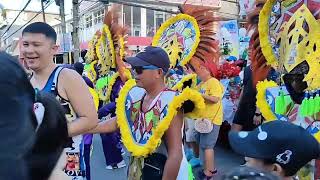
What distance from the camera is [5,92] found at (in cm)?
80

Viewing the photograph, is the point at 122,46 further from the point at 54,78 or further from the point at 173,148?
the point at 173,148

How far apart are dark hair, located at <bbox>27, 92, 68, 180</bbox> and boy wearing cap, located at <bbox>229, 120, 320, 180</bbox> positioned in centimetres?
75

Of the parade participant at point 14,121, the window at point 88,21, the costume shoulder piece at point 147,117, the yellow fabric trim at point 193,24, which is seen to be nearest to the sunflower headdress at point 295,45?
the costume shoulder piece at point 147,117

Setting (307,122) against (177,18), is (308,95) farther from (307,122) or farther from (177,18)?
(177,18)

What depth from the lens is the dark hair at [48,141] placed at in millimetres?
891

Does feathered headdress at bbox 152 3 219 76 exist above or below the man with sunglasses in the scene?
above

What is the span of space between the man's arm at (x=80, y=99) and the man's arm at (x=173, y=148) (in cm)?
47

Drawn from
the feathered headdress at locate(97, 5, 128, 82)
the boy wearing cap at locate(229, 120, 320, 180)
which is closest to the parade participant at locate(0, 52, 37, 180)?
the boy wearing cap at locate(229, 120, 320, 180)

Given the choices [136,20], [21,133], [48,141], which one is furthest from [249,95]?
[136,20]

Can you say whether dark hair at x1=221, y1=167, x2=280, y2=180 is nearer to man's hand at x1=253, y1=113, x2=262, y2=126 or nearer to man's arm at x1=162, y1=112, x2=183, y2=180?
man's arm at x1=162, y1=112, x2=183, y2=180

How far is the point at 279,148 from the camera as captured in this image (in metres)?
1.47

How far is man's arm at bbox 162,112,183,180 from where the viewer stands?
2.31 metres

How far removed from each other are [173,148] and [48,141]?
1.46m

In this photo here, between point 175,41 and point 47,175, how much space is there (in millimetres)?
4405
